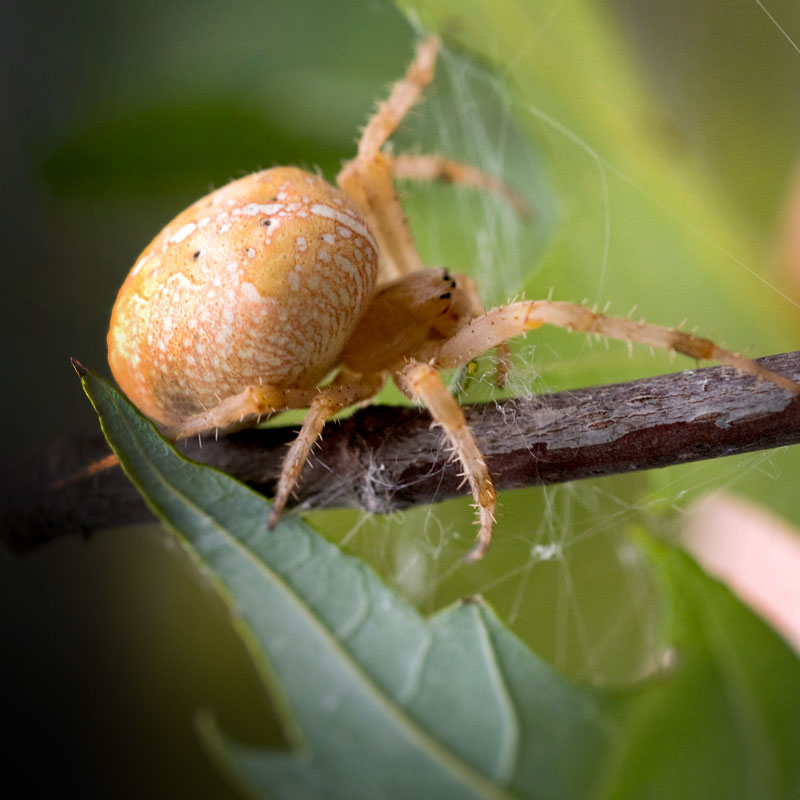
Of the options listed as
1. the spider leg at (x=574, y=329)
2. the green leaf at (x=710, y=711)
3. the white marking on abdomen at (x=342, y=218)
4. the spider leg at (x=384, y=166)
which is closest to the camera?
the green leaf at (x=710, y=711)

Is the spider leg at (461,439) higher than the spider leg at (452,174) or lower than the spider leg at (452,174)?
lower

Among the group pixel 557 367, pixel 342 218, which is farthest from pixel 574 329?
pixel 342 218

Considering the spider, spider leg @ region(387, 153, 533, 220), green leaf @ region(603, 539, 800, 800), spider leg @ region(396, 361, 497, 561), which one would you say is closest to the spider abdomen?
the spider

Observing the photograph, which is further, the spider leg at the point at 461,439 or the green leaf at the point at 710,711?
the spider leg at the point at 461,439

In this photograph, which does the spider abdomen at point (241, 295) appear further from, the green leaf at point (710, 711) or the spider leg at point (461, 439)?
the green leaf at point (710, 711)

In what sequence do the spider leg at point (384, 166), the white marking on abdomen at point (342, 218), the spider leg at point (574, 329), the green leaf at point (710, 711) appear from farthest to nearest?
the spider leg at point (384, 166) < the white marking on abdomen at point (342, 218) < the spider leg at point (574, 329) < the green leaf at point (710, 711)

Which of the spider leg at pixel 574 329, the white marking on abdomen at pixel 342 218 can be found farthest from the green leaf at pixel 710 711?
the white marking on abdomen at pixel 342 218
